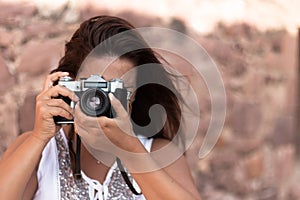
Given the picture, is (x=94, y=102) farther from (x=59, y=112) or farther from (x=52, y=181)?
(x=52, y=181)

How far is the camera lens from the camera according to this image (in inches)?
57.2

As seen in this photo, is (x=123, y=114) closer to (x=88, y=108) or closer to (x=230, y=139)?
(x=88, y=108)

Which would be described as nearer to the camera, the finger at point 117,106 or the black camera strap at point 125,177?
the finger at point 117,106

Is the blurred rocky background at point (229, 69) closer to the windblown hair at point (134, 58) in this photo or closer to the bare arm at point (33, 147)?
the windblown hair at point (134, 58)

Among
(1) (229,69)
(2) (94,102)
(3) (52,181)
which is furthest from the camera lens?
(1) (229,69)

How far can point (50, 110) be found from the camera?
1.51 meters

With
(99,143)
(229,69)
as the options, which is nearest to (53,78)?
(99,143)

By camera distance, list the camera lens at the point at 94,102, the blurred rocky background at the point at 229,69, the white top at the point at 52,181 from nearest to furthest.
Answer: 1. the camera lens at the point at 94,102
2. the white top at the point at 52,181
3. the blurred rocky background at the point at 229,69

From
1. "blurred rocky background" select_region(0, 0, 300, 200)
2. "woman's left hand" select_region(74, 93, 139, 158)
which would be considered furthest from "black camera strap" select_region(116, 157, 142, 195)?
"blurred rocky background" select_region(0, 0, 300, 200)

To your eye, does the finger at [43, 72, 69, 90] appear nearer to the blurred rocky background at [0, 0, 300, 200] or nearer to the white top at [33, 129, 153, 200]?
the white top at [33, 129, 153, 200]

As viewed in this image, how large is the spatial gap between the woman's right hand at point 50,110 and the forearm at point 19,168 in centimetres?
2

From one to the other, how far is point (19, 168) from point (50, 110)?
0.12 m

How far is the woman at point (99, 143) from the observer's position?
1507 millimetres

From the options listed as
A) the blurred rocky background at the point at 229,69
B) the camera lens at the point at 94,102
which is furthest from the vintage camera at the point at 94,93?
the blurred rocky background at the point at 229,69
